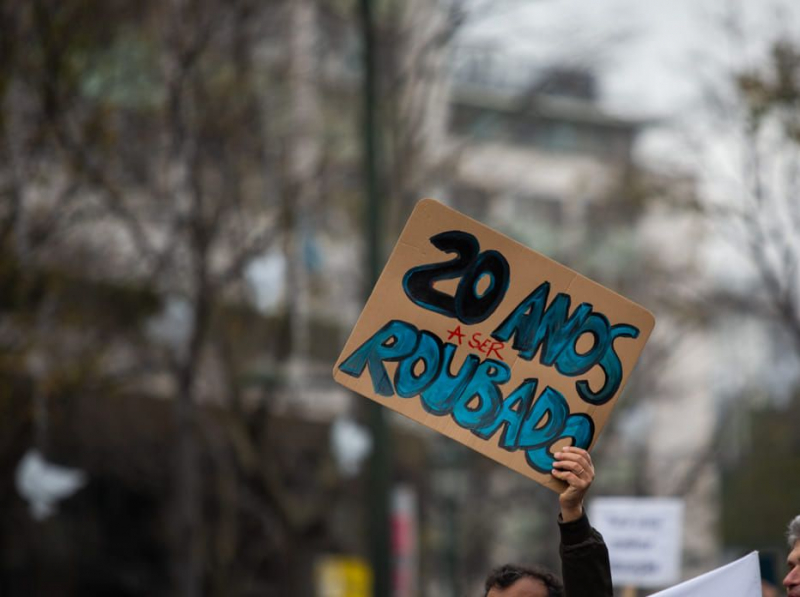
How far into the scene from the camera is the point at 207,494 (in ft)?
82.5

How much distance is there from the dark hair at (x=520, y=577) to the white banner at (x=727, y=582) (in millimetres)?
368

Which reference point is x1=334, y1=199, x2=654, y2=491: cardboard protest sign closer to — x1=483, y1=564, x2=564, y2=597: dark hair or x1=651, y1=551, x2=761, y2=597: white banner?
x1=483, y1=564, x2=564, y2=597: dark hair

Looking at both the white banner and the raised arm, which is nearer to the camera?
the raised arm

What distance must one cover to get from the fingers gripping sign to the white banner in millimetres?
556

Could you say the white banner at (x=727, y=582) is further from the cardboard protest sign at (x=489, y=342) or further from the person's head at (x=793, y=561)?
the cardboard protest sign at (x=489, y=342)

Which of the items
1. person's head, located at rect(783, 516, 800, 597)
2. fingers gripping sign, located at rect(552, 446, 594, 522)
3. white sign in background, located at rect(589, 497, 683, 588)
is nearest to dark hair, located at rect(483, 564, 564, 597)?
fingers gripping sign, located at rect(552, 446, 594, 522)

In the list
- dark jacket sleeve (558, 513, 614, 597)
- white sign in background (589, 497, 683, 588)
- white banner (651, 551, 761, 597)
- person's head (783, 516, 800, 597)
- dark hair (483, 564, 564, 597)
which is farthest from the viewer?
white sign in background (589, 497, 683, 588)

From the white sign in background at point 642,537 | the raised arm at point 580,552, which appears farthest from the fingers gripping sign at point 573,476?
the white sign in background at point 642,537

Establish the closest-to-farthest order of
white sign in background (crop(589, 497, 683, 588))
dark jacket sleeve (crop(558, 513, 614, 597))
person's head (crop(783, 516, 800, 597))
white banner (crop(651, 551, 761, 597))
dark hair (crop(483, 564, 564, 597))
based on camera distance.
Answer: dark jacket sleeve (crop(558, 513, 614, 597)), person's head (crop(783, 516, 800, 597)), dark hair (crop(483, 564, 564, 597)), white banner (crop(651, 551, 761, 597)), white sign in background (crop(589, 497, 683, 588))

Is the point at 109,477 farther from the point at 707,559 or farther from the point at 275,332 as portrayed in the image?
the point at 707,559

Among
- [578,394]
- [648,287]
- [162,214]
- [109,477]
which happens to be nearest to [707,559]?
[648,287]

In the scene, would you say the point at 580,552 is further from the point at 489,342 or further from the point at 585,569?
the point at 489,342

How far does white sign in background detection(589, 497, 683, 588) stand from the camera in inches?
339

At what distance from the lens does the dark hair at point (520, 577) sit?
4.51 meters
